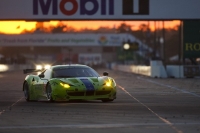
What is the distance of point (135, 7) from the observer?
1642 inches

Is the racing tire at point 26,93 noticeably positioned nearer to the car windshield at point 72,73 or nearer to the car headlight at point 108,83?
the car windshield at point 72,73

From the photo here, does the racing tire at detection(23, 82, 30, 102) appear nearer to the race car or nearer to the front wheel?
the race car

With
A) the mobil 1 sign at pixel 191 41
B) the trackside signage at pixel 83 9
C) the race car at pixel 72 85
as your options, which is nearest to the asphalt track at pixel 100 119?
the race car at pixel 72 85

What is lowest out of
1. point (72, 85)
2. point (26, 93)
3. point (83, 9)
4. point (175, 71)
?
point (175, 71)

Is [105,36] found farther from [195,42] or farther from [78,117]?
[78,117]

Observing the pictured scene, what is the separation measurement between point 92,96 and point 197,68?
33.2 meters

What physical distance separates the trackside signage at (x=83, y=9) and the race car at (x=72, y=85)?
19807 mm

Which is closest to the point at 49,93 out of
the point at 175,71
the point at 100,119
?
the point at 100,119

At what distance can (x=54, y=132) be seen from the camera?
11.8 m

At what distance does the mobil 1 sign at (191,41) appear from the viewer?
46331 millimetres

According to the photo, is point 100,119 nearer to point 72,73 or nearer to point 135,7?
point 72,73

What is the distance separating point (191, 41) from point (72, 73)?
2737cm

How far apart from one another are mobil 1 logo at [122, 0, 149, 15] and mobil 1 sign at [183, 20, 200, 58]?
201 inches

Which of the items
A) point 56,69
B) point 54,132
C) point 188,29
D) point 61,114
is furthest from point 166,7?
point 54,132
